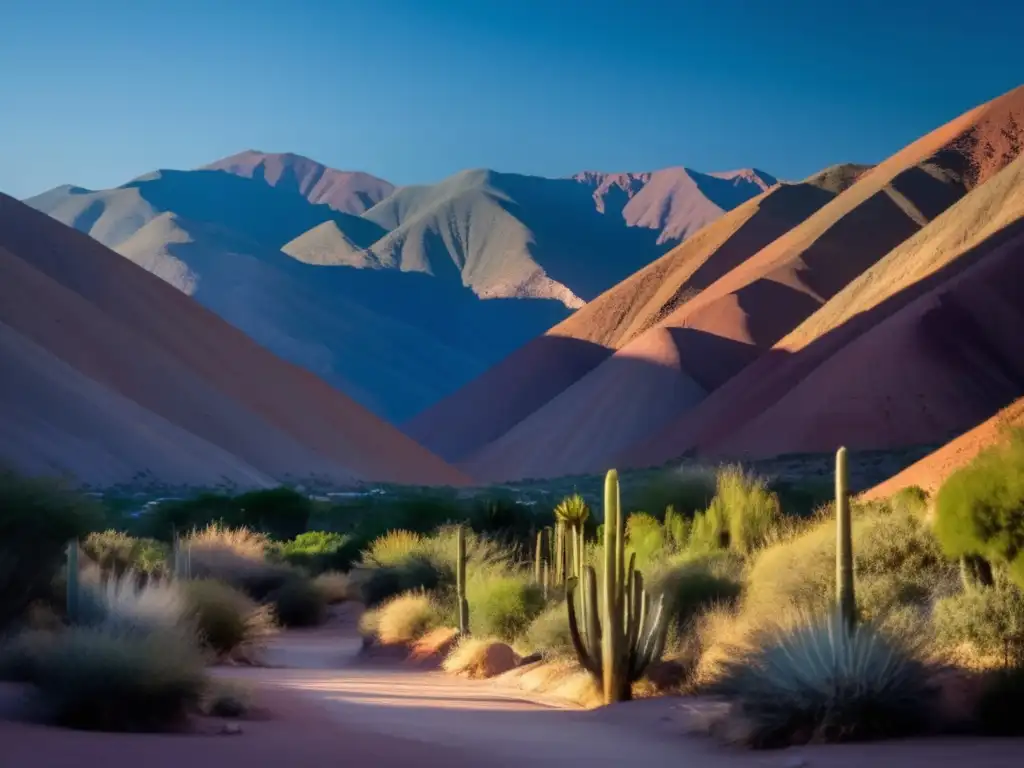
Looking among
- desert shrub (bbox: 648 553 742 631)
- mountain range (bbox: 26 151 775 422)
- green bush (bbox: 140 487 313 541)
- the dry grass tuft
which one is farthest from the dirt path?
mountain range (bbox: 26 151 775 422)

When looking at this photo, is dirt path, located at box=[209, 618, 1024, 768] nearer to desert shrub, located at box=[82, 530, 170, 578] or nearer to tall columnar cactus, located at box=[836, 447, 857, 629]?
tall columnar cactus, located at box=[836, 447, 857, 629]

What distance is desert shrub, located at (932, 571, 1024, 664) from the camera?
42.0 ft

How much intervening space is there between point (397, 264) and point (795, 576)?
521 ft

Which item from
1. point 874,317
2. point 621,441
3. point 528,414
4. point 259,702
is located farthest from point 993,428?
point 528,414

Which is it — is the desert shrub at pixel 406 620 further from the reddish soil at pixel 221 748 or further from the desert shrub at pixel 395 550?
the reddish soil at pixel 221 748

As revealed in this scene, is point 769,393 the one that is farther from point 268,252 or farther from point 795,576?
point 268,252

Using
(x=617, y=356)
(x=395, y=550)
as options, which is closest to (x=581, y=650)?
(x=395, y=550)

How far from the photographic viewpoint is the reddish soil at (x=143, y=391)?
56875 mm

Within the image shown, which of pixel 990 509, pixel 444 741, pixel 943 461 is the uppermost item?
pixel 943 461

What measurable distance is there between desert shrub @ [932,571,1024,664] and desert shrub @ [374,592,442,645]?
12.5 m

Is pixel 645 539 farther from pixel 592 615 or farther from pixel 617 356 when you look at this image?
pixel 617 356

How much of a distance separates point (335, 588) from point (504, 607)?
1259cm

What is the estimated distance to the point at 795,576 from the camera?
16.1 m

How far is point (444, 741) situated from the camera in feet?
35.6
